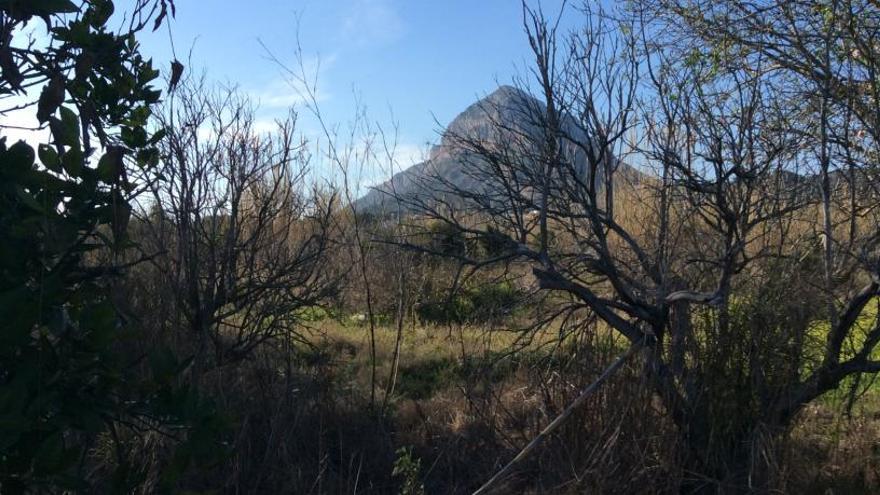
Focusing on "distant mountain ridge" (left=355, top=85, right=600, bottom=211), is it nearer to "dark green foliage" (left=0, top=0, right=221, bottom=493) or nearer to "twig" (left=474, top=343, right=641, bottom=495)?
"twig" (left=474, top=343, right=641, bottom=495)

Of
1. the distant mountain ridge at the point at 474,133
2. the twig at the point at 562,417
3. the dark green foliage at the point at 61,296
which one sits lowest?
the twig at the point at 562,417

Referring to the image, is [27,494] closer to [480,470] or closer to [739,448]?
[480,470]

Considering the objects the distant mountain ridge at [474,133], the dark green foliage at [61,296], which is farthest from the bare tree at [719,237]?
the dark green foliage at [61,296]

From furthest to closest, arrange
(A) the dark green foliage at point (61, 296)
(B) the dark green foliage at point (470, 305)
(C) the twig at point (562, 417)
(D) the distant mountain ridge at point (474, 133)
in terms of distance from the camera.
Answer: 1. (B) the dark green foliage at point (470, 305)
2. (D) the distant mountain ridge at point (474, 133)
3. (C) the twig at point (562, 417)
4. (A) the dark green foliage at point (61, 296)

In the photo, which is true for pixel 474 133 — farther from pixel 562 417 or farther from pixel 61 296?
pixel 61 296

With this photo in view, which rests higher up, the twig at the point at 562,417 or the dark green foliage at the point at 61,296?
the dark green foliage at the point at 61,296

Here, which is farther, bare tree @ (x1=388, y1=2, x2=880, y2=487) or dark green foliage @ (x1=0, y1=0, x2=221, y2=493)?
bare tree @ (x1=388, y1=2, x2=880, y2=487)

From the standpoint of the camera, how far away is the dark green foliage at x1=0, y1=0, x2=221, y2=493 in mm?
2156

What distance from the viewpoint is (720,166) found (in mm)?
4586

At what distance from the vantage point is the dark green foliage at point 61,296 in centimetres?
216

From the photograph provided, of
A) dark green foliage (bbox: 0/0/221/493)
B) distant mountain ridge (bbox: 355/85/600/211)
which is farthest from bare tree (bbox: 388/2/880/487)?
dark green foliage (bbox: 0/0/221/493)

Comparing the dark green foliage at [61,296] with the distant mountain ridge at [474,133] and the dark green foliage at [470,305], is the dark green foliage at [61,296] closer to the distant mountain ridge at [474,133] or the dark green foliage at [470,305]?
the distant mountain ridge at [474,133]

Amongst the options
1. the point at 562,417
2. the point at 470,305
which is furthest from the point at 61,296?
the point at 470,305

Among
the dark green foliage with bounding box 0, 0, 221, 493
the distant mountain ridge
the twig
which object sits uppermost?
the distant mountain ridge
